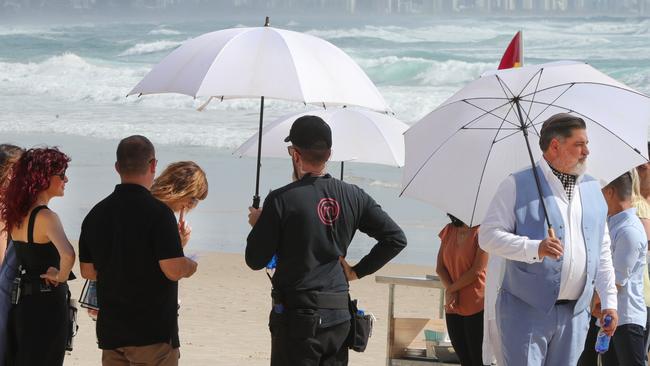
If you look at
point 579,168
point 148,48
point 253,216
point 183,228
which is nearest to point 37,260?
point 183,228

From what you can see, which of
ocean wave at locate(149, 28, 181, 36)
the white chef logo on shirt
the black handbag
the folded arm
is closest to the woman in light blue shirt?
the folded arm

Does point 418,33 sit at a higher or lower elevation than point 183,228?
higher

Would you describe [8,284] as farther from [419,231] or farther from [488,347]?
[419,231]

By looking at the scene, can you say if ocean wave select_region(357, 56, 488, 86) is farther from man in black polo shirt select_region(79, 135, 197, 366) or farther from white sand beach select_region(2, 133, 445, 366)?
man in black polo shirt select_region(79, 135, 197, 366)

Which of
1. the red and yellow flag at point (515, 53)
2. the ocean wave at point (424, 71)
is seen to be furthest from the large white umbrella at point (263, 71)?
the ocean wave at point (424, 71)

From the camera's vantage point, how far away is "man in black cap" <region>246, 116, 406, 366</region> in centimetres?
440

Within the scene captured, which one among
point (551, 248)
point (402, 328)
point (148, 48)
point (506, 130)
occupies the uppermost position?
point (148, 48)

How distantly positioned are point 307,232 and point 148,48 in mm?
41781

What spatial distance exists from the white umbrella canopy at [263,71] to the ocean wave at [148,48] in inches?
1550

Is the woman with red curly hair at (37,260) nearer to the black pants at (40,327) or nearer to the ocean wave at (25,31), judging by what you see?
the black pants at (40,327)

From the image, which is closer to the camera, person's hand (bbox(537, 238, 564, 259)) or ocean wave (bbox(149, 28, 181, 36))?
person's hand (bbox(537, 238, 564, 259))

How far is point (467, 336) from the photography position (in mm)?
5805

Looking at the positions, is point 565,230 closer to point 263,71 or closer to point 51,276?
point 263,71

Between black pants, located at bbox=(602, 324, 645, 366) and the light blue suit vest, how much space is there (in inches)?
40.8
